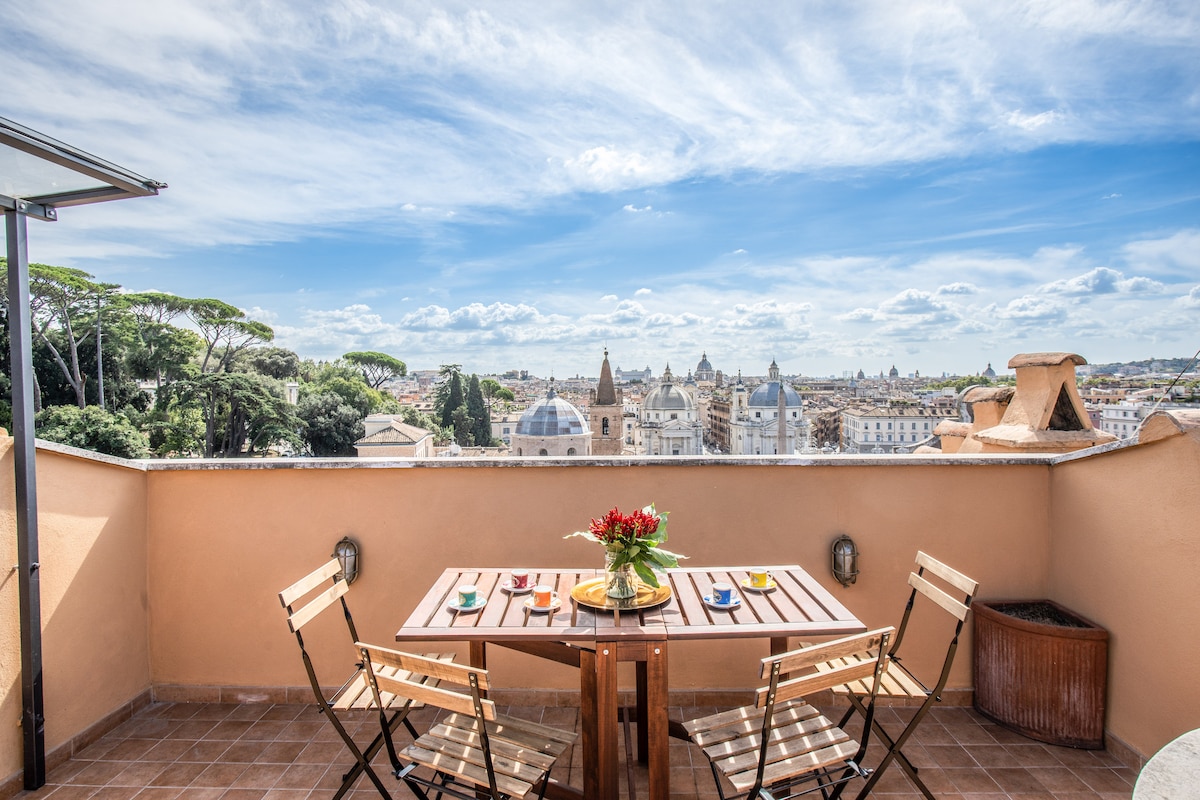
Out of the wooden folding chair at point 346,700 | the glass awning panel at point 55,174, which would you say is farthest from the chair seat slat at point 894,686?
the glass awning panel at point 55,174

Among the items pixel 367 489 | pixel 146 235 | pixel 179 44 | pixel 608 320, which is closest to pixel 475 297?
pixel 608 320

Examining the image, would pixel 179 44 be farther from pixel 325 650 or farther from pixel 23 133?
pixel 325 650

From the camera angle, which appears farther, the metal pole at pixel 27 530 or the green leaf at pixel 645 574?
the metal pole at pixel 27 530

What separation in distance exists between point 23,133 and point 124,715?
2557 millimetres

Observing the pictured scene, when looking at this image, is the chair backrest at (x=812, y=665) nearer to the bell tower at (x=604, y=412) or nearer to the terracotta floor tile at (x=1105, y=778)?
the terracotta floor tile at (x=1105, y=778)

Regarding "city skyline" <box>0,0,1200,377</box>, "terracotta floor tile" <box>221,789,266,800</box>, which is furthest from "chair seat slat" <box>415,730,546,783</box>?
"city skyline" <box>0,0,1200,377</box>

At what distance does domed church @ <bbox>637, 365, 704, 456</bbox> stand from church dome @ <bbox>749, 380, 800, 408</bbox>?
152 inches

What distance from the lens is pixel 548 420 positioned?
28859mm

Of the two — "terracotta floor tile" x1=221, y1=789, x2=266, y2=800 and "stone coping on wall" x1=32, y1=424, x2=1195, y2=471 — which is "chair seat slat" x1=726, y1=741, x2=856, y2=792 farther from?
"terracotta floor tile" x1=221, y1=789, x2=266, y2=800

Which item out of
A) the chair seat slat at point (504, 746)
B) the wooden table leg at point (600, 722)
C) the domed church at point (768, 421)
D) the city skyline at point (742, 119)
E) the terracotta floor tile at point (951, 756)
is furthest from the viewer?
the domed church at point (768, 421)

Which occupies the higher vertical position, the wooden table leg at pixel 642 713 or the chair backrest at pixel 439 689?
the chair backrest at pixel 439 689

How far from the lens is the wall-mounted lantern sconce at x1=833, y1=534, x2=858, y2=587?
2.99 m

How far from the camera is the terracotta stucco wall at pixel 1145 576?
2.28 meters

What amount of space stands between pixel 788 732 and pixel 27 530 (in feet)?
9.51
